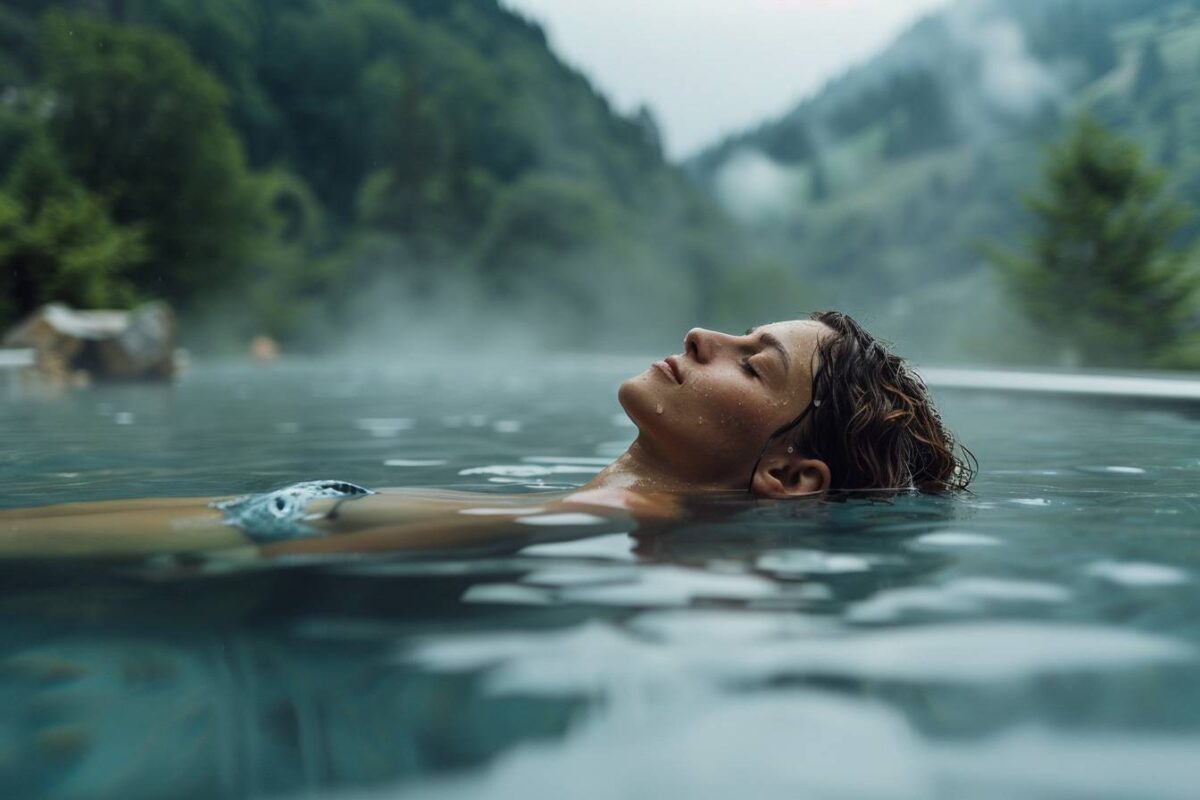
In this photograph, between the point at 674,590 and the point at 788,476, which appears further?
the point at 788,476

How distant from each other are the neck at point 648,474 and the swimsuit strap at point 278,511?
2.21ft

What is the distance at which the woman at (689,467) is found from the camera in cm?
240

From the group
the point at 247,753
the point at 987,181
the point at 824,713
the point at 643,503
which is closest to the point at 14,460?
the point at 643,503

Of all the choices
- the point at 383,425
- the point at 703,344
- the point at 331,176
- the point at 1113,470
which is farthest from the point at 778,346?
the point at 331,176

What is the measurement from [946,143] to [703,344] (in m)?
29.6

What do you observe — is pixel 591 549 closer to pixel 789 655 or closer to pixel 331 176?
pixel 789 655

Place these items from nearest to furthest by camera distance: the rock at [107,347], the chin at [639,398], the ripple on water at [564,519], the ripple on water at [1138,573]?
the ripple on water at [1138,573]
the ripple on water at [564,519]
the chin at [639,398]
the rock at [107,347]

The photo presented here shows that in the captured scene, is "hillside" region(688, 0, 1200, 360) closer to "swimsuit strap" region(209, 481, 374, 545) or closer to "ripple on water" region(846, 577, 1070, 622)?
"swimsuit strap" region(209, 481, 374, 545)

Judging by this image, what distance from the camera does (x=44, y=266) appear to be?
17.5 m

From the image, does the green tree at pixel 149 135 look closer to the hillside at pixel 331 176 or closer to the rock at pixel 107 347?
the hillside at pixel 331 176

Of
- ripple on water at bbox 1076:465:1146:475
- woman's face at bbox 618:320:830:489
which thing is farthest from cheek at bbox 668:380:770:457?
ripple on water at bbox 1076:465:1146:475

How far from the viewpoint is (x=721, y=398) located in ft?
9.46

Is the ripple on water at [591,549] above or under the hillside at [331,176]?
under

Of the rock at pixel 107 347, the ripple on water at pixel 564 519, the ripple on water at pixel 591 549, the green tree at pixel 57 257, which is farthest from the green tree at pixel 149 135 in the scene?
the ripple on water at pixel 591 549
